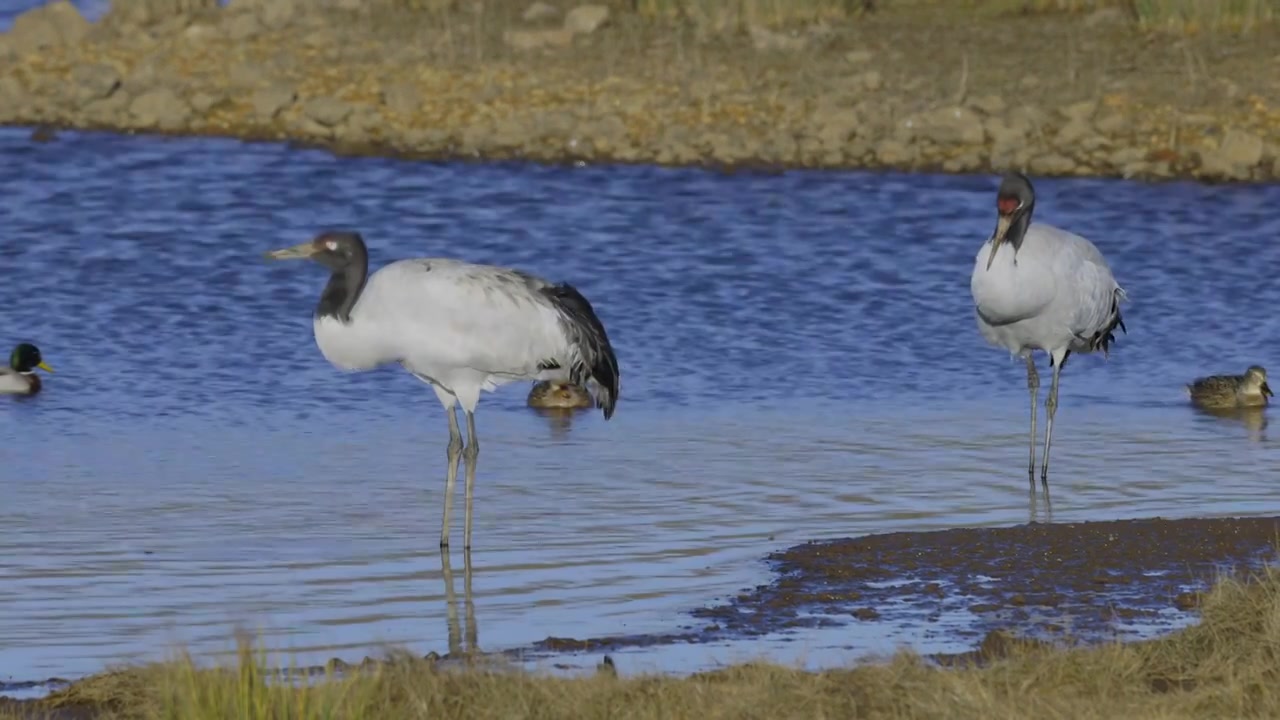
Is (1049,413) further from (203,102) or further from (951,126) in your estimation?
(203,102)

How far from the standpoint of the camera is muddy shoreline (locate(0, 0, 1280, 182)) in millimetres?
21297

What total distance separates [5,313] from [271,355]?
9.34 ft

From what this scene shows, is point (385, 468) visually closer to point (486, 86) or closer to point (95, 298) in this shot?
point (95, 298)

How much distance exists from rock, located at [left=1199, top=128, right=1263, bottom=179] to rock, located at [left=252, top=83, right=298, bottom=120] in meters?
8.66

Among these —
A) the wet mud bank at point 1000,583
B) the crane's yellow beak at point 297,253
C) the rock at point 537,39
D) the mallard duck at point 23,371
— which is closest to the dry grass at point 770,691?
the wet mud bank at point 1000,583

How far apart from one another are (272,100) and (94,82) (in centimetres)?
209

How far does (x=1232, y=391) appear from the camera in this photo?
13.2 m

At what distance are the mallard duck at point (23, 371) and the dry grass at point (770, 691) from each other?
23.3 ft

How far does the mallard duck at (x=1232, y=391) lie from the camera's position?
13.2m

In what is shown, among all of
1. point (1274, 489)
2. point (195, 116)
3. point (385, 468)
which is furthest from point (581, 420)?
point (195, 116)

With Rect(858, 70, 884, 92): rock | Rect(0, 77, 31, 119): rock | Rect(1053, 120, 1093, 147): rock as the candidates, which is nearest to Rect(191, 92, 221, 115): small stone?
Rect(0, 77, 31, 119): rock

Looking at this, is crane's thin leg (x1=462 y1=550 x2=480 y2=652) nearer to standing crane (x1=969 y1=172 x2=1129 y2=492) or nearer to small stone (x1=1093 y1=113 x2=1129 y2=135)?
standing crane (x1=969 y1=172 x2=1129 y2=492)

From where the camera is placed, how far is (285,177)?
21.4 m

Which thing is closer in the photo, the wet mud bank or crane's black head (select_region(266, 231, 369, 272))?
the wet mud bank
